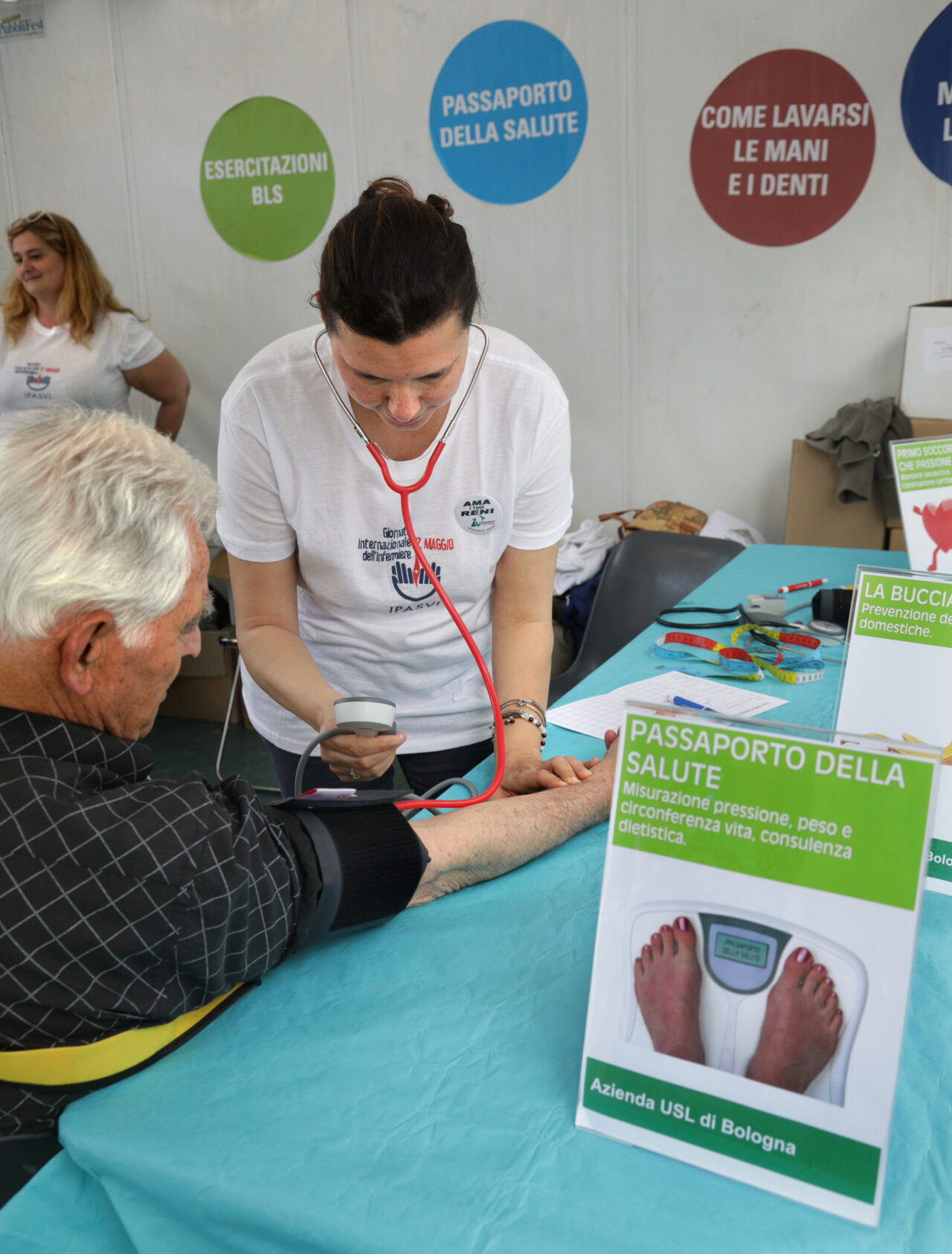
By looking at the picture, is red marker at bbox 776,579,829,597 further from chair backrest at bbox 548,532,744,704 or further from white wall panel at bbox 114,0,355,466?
white wall panel at bbox 114,0,355,466

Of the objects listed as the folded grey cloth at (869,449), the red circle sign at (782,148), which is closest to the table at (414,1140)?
the folded grey cloth at (869,449)

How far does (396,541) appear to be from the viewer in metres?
1.54

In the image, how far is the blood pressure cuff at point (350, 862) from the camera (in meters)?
0.94

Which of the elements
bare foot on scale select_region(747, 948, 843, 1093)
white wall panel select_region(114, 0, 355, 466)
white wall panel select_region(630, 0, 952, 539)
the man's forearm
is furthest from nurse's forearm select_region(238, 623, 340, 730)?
white wall panel select_region(114, 0, 355, 466)

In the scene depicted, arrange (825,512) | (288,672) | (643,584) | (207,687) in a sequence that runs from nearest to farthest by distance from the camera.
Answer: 1. (288,672)
2. (643,584)
3. (825,512)
4. (207,687)

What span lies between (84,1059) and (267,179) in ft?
14.3

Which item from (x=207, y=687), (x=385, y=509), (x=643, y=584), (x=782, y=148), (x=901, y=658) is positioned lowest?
(x=207, y=687)

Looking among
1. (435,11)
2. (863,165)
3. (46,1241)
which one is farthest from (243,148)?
(46,1241)

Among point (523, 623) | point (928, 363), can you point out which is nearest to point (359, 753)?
point (523, 623)

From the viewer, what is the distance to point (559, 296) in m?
4.07

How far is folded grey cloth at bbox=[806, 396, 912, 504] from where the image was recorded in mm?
3381

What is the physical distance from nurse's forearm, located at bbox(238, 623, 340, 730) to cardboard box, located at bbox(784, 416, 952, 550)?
8.35 feet

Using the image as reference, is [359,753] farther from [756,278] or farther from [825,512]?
[756,278]

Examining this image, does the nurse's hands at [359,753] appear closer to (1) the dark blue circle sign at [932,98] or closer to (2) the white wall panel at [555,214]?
(2) the white wall panel at [555,214]
